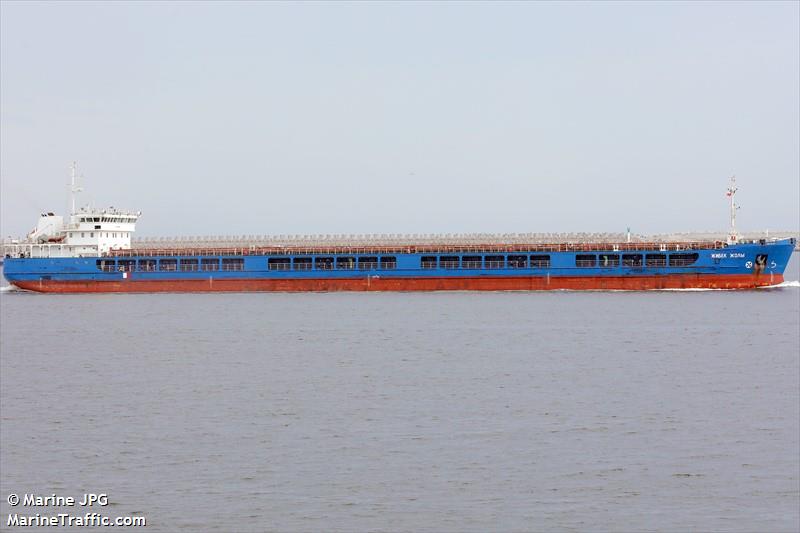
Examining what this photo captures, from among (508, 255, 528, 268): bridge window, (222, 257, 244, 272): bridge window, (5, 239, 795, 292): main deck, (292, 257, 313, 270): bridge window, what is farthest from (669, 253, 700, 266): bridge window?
(222, 257, 244, 272): bridge window

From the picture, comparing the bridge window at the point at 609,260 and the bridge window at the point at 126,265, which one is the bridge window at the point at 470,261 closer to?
the bridge window at the point at 609,260

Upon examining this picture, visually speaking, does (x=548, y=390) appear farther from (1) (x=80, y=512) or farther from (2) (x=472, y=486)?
(1) (x=80, y=512)

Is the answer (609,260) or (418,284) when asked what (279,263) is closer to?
(418,284)

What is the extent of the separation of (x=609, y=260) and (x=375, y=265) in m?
17.1

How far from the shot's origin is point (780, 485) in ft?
68.6

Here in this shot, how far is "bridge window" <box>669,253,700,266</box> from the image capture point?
67694 mm

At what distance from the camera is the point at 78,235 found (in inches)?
3027

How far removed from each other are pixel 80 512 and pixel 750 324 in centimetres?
4075

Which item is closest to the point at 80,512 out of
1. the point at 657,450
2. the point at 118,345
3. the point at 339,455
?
the point at 339,455

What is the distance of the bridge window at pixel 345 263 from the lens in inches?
2837

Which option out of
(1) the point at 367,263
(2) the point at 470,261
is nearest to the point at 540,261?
(2) the point at 470,261

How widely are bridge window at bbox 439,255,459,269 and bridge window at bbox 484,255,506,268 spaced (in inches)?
88.5

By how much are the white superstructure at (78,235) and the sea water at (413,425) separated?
26.4m

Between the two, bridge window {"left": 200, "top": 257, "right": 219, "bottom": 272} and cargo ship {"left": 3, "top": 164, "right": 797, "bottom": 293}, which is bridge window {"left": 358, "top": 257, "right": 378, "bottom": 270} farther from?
bridge window {"left": 200, "top": 257, "right": 219, "bottom": 272}
